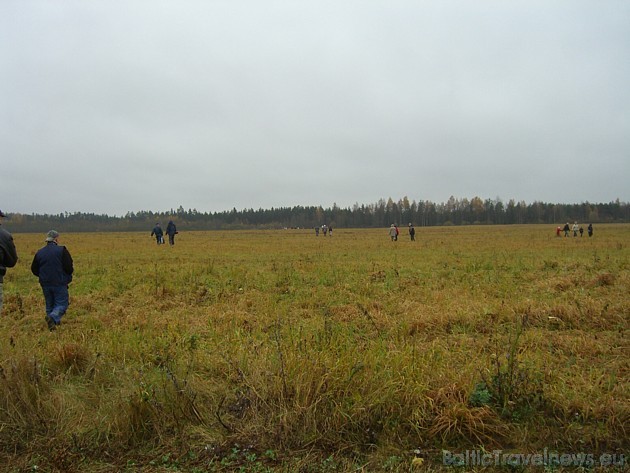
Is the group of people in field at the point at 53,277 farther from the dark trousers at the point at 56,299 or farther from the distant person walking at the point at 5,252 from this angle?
the distant person walking at the point at 5,252

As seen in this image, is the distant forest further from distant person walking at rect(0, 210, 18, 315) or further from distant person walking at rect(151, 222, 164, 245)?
distant person walking at rect(0, 210, 18, 315)

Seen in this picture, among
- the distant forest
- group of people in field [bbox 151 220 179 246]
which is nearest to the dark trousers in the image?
group of people in field [bbox 151 220 179 246]

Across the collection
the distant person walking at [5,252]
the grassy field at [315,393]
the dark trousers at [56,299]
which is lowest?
the grassy field at [315,393]

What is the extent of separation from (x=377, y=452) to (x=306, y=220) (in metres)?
156

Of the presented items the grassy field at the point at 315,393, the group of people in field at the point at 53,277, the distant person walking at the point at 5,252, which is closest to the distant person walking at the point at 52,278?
the group of people in field at the point at 53,277

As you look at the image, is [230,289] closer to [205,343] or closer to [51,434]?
[205,343]

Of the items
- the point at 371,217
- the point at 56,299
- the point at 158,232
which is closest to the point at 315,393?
the point at 56,299

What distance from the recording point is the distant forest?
455 feet

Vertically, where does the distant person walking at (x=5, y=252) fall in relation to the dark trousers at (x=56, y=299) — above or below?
above

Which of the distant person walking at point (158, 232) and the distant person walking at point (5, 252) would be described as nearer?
the distant person walking at point (5, 252)

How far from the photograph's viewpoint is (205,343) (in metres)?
5.57

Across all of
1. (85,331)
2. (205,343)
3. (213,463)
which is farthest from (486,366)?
(85,331)

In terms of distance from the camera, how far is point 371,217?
148500mm

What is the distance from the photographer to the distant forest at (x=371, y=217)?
5463 inches
